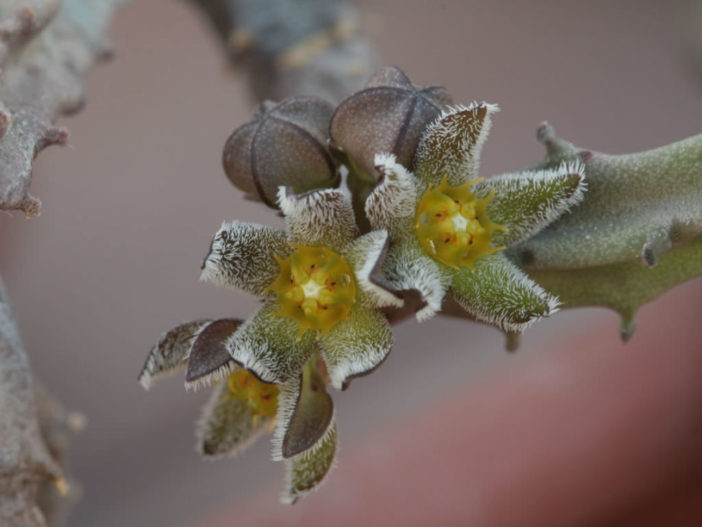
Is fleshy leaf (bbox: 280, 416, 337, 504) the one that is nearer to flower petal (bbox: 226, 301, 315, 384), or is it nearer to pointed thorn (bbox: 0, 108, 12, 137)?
flower petal (bbox: 226, 301, 315, 384)

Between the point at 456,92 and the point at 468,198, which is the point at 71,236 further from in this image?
the point at 468,198

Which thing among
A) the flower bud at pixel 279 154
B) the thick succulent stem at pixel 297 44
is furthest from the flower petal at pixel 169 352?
the thick succulent stem at pixel 297 44

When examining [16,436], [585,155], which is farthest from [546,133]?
[16,436]

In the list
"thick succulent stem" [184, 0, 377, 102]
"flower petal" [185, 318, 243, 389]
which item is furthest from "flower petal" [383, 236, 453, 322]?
"thick succulent stem" [184, 0, 377, 102]

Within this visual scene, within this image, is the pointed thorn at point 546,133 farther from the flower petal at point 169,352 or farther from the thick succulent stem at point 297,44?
the thick succulent stem at point 297,44

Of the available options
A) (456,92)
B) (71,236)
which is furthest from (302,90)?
(71,236)

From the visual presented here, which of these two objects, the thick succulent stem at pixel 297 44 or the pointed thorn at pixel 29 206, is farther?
the thick succulent stem at pixel 297 44
